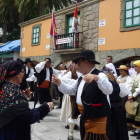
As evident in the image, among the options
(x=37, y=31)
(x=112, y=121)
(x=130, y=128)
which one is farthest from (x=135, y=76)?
(x=37, y=31)

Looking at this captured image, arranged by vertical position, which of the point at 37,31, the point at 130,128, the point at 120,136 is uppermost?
the point at 37,31

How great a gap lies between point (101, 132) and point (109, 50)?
6.23 metres

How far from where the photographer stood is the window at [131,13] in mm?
7605

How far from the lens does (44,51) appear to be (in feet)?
40.1

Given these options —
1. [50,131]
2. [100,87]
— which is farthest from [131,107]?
[100,87]

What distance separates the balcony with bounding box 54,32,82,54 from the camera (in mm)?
9664

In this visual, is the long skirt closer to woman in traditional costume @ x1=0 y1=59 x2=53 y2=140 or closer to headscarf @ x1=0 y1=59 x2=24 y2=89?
woman in traditional costume @ x1=0 y1=59 x2=53 y2=140

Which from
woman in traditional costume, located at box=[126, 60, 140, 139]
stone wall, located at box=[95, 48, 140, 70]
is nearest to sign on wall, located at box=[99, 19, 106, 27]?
stone wall, located at box=[95, 48, 140, 70]

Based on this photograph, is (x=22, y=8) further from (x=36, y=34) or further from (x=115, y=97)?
(x=115, y=97)

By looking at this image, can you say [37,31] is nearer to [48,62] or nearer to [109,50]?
[109,50]

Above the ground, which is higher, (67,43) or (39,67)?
(67,43)

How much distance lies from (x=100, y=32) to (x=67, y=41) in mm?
1947

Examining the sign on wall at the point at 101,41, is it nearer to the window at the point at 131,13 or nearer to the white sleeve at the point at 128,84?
the window at the point at 131,13

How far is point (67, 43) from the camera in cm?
1020
